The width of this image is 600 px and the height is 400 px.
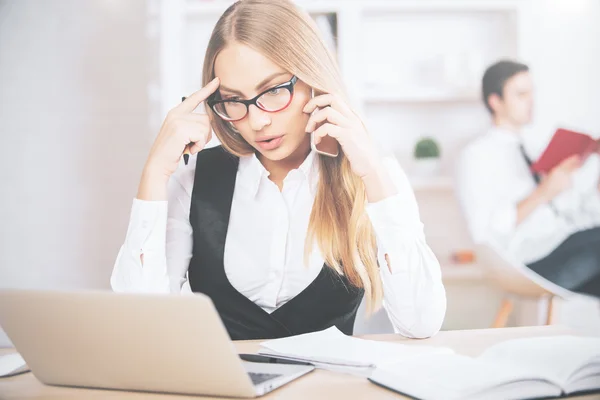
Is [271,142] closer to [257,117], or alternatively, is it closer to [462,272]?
[257,117]

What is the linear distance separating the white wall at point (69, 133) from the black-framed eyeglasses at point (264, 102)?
156 centimetres

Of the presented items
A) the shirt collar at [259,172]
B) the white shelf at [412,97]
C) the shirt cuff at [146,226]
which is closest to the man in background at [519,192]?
the white shelf at [412,97]

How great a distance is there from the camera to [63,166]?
278cm

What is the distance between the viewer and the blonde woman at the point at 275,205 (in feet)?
4.14

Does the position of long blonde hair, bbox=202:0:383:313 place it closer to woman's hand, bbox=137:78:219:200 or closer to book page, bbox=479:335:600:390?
woman's hand, bbox=137:78:219:200

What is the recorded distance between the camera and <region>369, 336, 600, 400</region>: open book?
2.40ft

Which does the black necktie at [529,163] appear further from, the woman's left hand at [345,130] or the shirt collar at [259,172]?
the woman's left hand at [345,130]

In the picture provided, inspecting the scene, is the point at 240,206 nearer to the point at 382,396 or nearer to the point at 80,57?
the point at 382,396

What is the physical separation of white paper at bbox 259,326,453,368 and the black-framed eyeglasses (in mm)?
504

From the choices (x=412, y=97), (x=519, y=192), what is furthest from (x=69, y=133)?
(x=519, y=192)

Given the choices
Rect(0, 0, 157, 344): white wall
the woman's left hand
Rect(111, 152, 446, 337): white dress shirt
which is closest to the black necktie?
Rect(0, 0, 157, 344): white wall

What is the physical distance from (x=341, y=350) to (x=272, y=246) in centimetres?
54

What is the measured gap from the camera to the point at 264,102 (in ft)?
4.44

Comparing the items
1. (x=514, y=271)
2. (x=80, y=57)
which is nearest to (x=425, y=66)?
(x=514, y=271)
